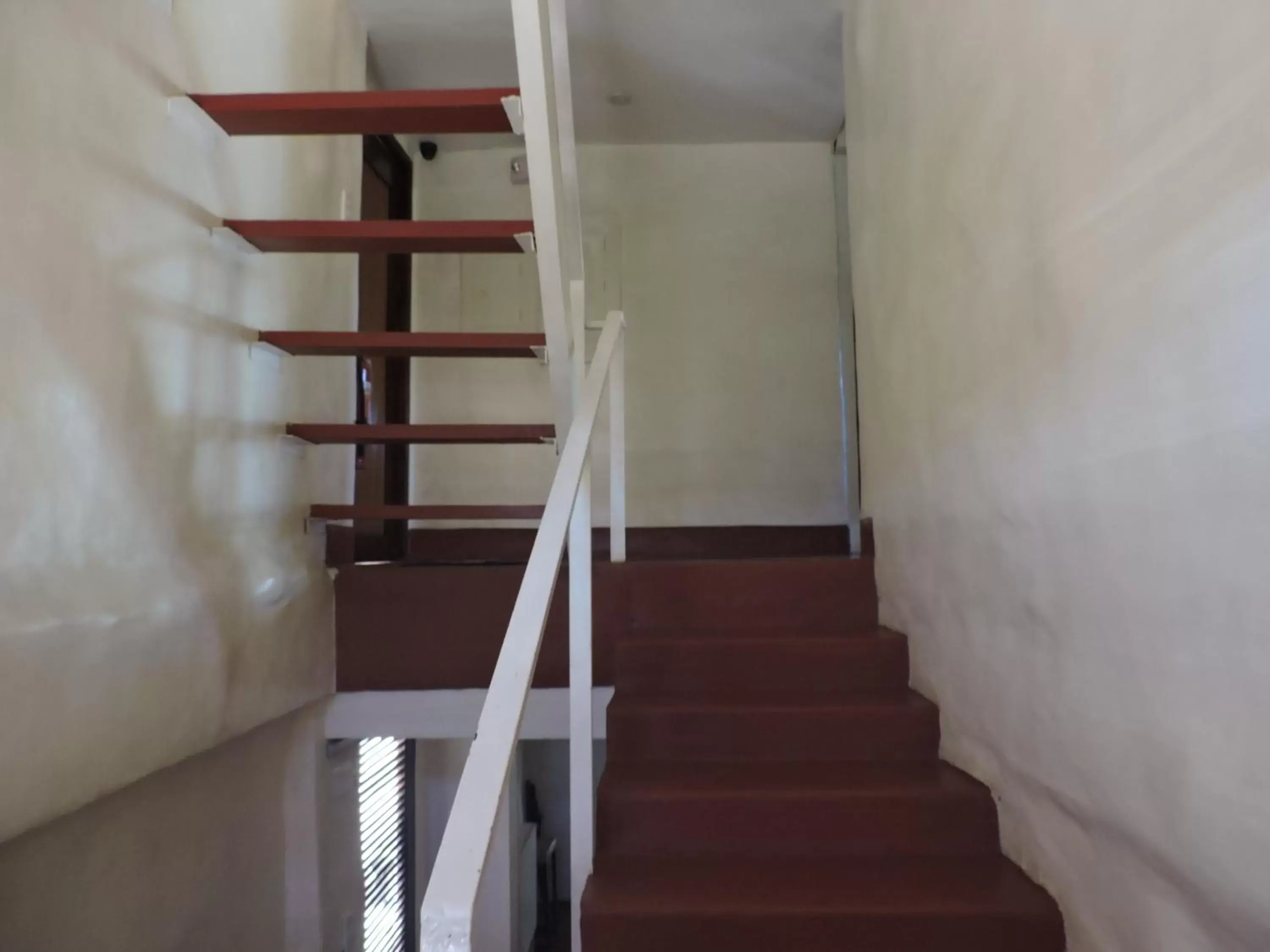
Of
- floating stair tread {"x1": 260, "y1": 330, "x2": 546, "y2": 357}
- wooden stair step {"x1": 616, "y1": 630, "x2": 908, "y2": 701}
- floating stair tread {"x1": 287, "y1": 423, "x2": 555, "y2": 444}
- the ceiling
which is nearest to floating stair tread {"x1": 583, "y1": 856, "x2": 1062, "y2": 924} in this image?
wooden stair step {"x1": 616, "y1": 630, "x2": 908, "y2": 701}

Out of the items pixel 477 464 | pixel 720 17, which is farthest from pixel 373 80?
pixel 477 464

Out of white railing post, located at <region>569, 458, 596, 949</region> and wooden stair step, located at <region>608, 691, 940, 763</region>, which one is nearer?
white railing post, located at <region>569, 458, 596, 949</region>

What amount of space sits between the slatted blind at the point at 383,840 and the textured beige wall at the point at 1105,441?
7.06 ft

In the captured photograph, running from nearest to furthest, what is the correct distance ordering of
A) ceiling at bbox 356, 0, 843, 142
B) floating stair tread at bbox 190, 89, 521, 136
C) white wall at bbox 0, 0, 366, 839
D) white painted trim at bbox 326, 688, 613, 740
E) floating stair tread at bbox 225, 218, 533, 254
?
white wall at bbox 0, 0, 366, 839 < floating stair tread at bbox 190, 89, 521, 136 < floating stair tread at bbox 225, 218, 533, 254 < white painted trim at bbox 326, 688, 613, 740 < ceiling at bbox 356, 0, 843, 142

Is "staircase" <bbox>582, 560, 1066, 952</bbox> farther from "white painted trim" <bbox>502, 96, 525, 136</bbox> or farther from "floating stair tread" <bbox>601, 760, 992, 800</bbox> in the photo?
"white painted trim" <bbox>502, 96, 525, 136</bbox>

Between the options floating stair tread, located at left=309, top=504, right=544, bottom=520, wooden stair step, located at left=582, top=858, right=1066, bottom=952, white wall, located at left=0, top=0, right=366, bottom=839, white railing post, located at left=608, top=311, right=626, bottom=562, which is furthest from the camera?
white railing post, located at left=608, top=311, right=626, bottom=562

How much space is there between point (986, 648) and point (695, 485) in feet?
7.90

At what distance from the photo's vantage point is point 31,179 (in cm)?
139

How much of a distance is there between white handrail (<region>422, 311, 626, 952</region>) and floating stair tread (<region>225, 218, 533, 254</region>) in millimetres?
469

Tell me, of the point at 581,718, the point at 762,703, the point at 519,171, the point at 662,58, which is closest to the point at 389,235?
the point at 581,718

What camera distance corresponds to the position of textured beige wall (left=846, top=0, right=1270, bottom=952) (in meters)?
1.06

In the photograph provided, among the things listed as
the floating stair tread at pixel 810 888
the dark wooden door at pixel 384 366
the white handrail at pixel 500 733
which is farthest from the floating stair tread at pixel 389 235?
the dark wooden door at pixel 384 366

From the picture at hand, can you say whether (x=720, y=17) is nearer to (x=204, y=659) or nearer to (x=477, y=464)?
(x=477, y=464)

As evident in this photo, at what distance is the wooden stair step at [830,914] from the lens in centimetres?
162
